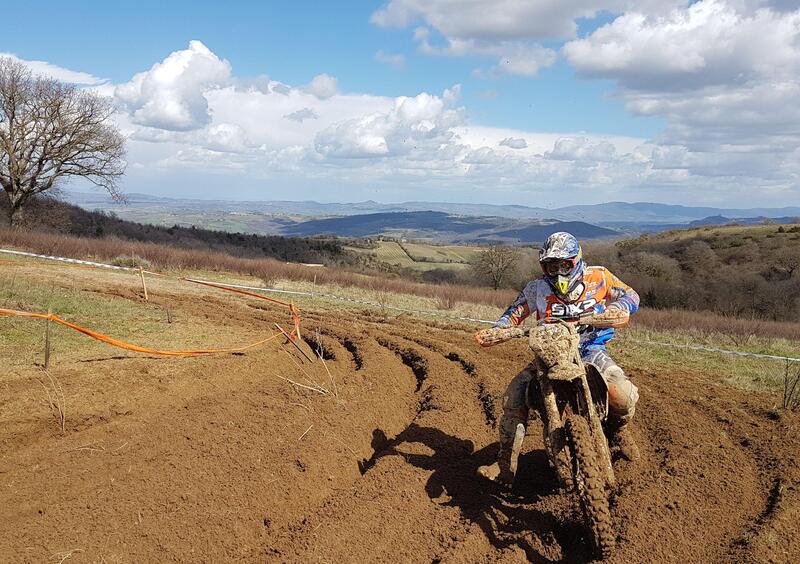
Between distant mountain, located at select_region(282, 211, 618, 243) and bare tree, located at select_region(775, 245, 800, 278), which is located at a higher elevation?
bare tree, located at select_region(775, 245, 800, 278)

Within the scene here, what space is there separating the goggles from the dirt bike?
1.48 feet

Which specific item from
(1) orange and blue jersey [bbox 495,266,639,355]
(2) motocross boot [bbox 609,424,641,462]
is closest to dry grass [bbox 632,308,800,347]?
(2) motocross boot [bbox 609,424,641,462]

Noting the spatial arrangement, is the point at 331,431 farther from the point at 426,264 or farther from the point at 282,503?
the point at 426,264

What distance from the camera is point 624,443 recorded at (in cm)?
569

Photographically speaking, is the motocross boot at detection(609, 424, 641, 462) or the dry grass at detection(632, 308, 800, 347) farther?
the dry grass at detection(632, 308, 800, 347)

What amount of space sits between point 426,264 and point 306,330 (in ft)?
167

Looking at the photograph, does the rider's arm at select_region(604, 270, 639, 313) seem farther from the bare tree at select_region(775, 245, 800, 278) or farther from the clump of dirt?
the bare tree at select_region(775, 245, 800, 278)

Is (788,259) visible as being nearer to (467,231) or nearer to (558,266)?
(558,266)

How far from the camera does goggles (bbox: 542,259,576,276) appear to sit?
204 inches

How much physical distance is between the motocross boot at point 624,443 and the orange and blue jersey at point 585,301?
2.56 ft

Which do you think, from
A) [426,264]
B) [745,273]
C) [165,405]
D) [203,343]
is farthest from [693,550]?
[426,264]

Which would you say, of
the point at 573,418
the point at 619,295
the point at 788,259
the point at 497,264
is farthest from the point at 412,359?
the point at 788,259

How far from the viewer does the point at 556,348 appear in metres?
4.55

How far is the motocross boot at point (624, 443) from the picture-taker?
5598mm
